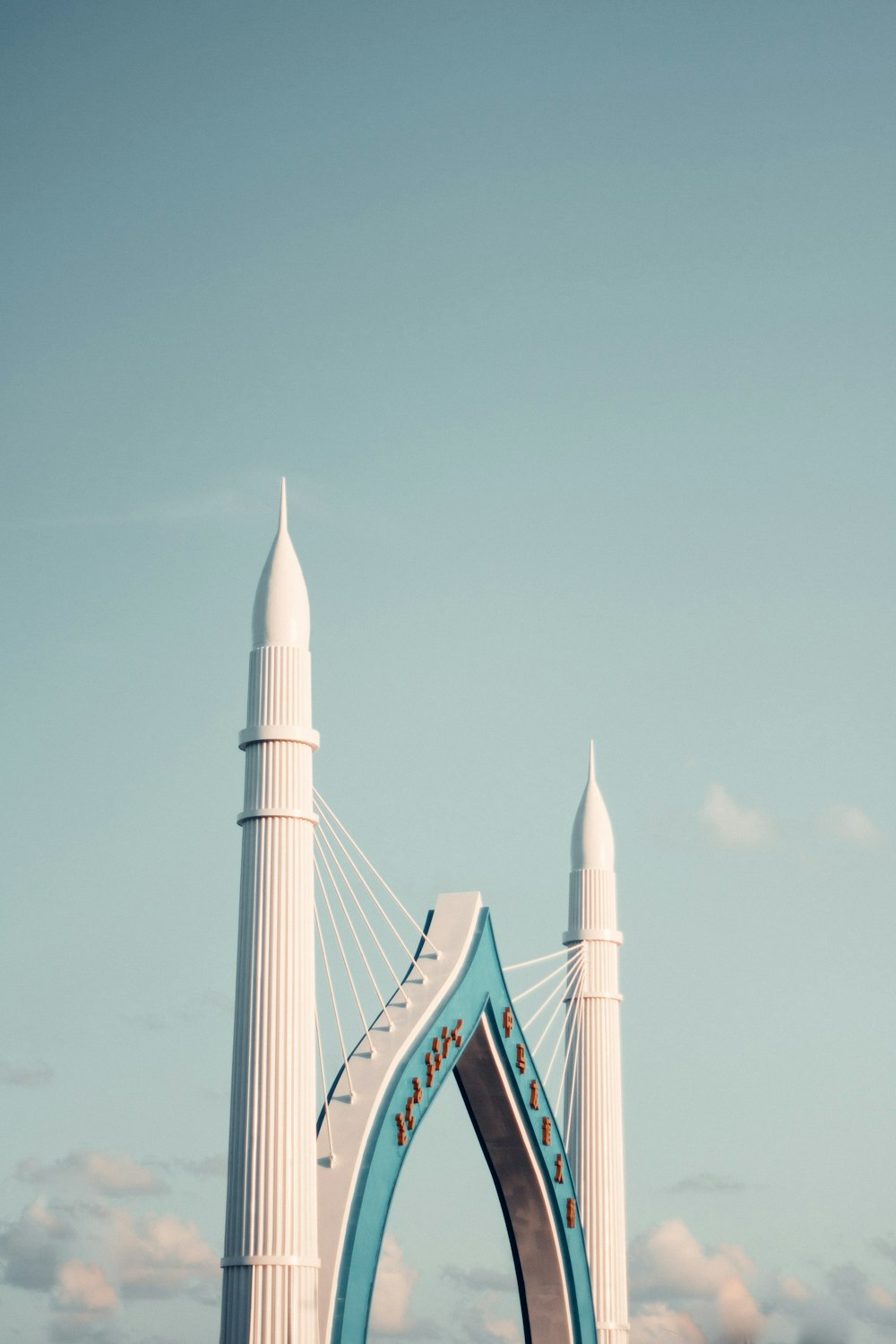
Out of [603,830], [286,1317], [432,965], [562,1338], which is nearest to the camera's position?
[286,1317]

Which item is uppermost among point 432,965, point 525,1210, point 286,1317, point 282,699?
point 282,699

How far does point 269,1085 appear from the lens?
1578 inches

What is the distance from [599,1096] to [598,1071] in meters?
0.67

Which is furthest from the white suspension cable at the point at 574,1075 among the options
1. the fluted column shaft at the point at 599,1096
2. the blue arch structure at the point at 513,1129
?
the blue arch structure at the point at 513,1129

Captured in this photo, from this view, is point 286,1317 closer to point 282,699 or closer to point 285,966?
point 285,966

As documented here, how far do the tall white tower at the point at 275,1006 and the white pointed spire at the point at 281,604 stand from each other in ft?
0.08

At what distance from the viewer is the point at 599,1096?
57.4m

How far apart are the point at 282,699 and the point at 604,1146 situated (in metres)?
20.5

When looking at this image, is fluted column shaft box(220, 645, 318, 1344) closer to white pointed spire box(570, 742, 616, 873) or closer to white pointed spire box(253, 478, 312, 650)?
white pointed spire box(253, 478, 312, 650)

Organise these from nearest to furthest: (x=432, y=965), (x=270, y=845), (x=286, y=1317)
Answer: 1. (x=286, y=1317)
2. (x=270, y=845)
3. (x=432, y=965)

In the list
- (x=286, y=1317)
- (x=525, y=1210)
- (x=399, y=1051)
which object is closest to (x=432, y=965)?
(x=399, y=1051)

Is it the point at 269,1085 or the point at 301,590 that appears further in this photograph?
the point at 301,590

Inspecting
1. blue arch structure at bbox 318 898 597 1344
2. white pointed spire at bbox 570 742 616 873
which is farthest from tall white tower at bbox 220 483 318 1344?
white pointed spire at bbox 570 742 616 873

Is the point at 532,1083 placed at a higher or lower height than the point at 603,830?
lower
